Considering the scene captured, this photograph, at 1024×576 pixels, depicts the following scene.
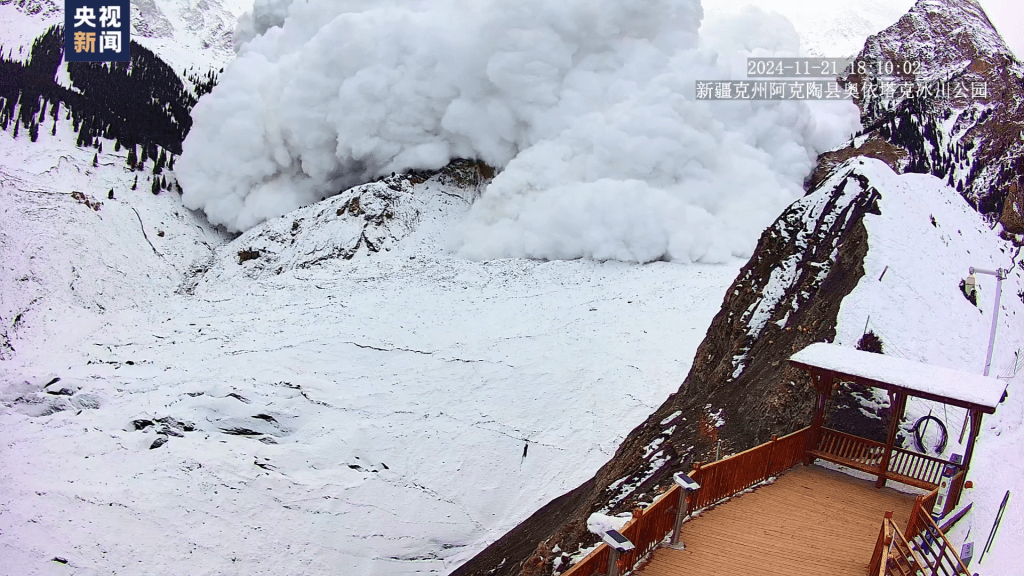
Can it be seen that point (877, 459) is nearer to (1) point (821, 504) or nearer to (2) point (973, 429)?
(2) point (973, 429)

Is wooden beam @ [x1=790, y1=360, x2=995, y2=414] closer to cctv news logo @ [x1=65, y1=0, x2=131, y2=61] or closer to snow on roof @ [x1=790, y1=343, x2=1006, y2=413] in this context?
snow on roof @ [x1=790, y1=343, x2=1006, y2=413]

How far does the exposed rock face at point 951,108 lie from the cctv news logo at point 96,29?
3211 centimetres

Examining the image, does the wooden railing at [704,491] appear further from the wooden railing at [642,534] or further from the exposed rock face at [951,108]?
the exposed rock face at [951,108]

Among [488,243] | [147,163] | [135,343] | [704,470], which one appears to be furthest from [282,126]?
[704,470]

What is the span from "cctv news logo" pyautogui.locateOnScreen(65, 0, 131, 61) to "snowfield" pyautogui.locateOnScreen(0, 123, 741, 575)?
4.60m

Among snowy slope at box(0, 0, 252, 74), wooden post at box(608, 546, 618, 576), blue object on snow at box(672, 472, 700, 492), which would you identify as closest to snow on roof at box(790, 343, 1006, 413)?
blue object on snow at box(672, 472, 700, 492)

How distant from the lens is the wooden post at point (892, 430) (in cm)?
868

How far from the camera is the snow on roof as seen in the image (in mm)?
8031

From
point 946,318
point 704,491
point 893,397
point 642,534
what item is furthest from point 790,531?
→ point 946,318

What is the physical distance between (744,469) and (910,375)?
2.24 m

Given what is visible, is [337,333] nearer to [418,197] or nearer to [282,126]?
[418,197]

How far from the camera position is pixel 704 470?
744cm

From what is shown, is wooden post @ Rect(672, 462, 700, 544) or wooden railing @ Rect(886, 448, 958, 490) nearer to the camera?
wooden post @ Rect(672, 462, 700, 544)

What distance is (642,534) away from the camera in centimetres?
642
